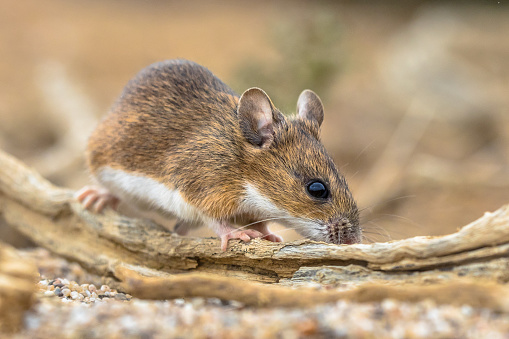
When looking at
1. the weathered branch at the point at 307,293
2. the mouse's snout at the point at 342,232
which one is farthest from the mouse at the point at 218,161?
the weathered branch at the point at 307,293

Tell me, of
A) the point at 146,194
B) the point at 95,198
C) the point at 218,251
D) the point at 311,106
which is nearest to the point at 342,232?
the point at 218,251

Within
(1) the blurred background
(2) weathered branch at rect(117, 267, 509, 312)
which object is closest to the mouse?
(1) the blurred background

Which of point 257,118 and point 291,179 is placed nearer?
point 291,179

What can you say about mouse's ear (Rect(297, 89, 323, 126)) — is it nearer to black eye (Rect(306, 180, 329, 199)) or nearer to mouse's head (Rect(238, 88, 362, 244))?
mouse's head (Rect(238, 88, 362, 244))

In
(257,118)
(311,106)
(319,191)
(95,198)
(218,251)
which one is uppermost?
(311,106)

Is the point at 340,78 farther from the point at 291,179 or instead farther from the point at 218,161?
the point at 291,179
